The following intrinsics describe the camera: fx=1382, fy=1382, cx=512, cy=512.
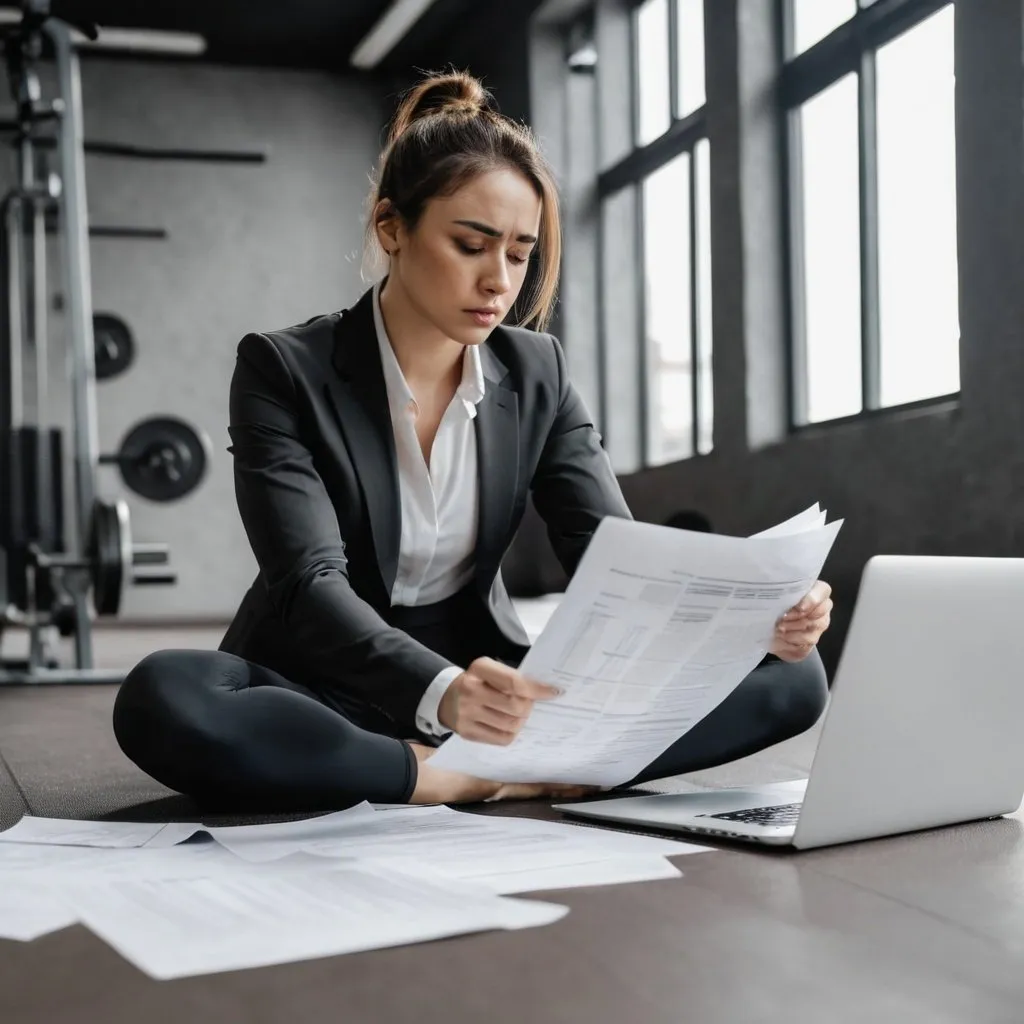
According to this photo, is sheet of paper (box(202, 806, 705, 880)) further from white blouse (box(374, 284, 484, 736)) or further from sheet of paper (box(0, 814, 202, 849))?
white blouse (box(374, 284, 484, 736))

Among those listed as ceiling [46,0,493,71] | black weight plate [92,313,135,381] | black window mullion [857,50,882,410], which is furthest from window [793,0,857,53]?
black weight plate [92,313,135,381]

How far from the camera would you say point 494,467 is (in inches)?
63.4

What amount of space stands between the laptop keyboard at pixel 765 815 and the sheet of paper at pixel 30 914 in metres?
0.63

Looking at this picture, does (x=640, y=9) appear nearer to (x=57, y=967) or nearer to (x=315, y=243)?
(x=315, y=243)

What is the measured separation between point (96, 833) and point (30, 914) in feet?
0.97

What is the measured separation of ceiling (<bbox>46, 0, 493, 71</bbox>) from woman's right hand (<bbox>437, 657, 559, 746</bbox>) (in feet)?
18.4

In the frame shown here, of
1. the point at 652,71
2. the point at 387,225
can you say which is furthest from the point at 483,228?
the point at 652,71

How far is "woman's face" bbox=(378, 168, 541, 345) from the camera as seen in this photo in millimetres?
1475

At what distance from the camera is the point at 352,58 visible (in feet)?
24.9

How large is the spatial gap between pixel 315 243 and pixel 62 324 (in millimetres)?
1489

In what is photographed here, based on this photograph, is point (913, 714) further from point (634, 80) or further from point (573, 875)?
point (634, 80)

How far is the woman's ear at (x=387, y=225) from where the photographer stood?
1.58 meters

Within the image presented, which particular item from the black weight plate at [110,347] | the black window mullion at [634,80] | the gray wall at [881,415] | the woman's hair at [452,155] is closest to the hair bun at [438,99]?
the woman's hair at [452,155]

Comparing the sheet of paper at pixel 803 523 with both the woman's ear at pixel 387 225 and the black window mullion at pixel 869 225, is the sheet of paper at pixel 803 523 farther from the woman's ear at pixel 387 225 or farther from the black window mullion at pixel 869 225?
the black window mullion at pixel 869 225
